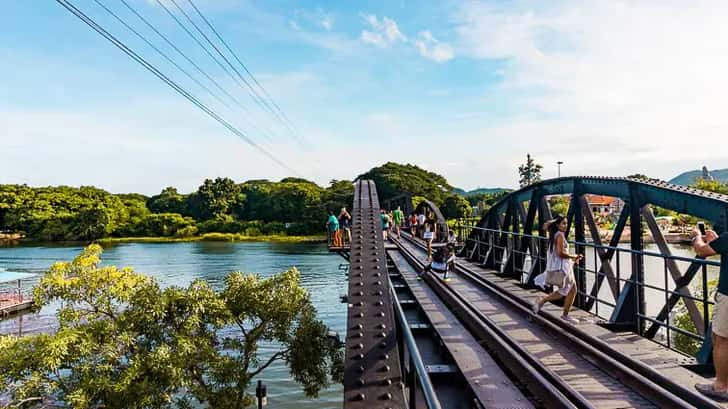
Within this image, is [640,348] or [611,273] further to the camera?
[611,273]

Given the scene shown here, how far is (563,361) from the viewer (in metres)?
5.04

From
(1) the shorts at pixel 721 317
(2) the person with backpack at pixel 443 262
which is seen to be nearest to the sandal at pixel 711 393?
(1) the shorts at pixel 721 317

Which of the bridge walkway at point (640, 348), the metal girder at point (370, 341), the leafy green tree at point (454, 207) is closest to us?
the metal girder at point (370, 341)

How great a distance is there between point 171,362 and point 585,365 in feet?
40.3

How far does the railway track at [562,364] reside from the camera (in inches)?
155

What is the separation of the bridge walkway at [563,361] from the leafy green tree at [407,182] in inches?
2818

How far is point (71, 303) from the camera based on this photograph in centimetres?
1598

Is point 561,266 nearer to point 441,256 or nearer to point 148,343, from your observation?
point 441,256

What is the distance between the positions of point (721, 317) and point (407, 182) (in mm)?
79518

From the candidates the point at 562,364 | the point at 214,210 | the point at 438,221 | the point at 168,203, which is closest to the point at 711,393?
the point at 562,364

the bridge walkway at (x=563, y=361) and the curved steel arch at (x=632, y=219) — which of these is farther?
the curved steel arch at (x=632, y=219)

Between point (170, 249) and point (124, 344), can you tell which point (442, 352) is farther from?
point (170, 249)

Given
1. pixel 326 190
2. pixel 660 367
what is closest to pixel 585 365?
pixel 660 367

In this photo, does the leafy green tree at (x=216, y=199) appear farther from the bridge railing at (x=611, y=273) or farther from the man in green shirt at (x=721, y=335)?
the man in green shirt at (x=721, y=335)
